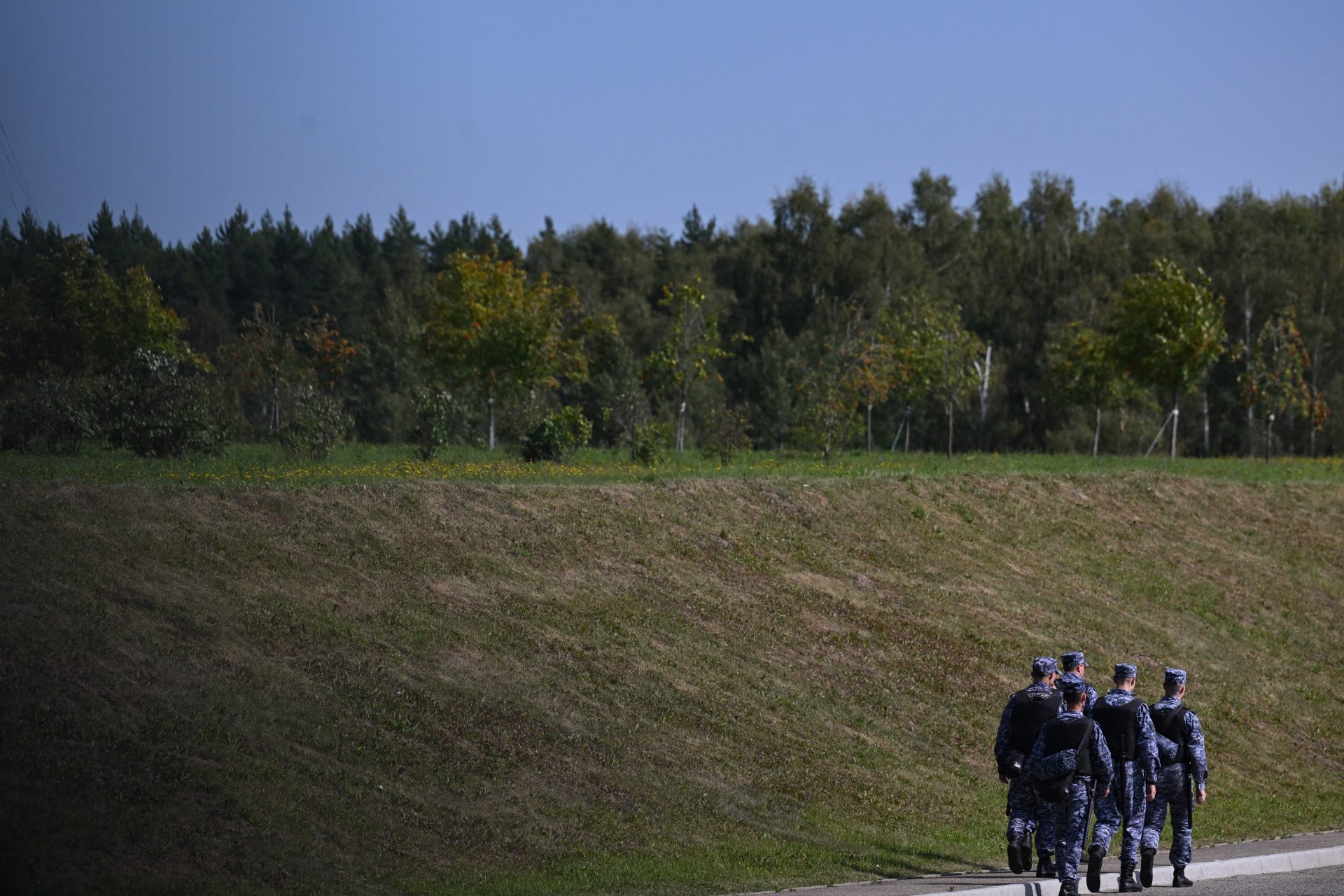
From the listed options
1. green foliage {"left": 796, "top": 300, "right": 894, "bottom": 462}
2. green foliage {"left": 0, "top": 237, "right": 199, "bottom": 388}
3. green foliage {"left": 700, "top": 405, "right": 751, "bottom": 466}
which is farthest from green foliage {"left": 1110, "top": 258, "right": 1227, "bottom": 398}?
green foliage {"left": 0, "top": 237, "right": 199, "bottom": 388}

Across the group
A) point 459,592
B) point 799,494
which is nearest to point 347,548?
point 459,592

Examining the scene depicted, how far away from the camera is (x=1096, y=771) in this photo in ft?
37.7

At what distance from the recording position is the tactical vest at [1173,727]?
41.2 ft

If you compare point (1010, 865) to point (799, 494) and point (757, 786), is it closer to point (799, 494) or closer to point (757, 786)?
point (757, 786)

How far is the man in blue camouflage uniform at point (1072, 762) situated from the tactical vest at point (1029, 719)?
0.62 metres

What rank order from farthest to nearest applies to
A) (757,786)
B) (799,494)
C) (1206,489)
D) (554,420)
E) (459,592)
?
1. (1206,489)
2. (554,420)
3. (799,494)
4. (459,592)
5. (757,786)

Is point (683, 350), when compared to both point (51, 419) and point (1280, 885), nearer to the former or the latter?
point (51, 419)

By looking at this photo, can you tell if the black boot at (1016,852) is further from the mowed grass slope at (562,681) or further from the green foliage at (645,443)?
the green foliage at (645,443)

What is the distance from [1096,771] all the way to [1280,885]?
2.19 metres

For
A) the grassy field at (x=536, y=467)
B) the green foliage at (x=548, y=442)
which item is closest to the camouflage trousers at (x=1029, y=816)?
the grassy field at (x=536, y=467)

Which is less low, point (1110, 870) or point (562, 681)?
point (562, 681)

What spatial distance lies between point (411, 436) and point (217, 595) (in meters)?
13.3

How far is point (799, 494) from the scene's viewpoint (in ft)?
84.8

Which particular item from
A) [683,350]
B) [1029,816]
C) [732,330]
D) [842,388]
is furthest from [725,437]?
[732,330]
